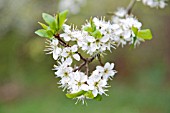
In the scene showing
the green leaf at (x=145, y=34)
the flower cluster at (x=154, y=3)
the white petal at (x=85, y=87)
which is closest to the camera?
the white petal at (x=85, y=87)

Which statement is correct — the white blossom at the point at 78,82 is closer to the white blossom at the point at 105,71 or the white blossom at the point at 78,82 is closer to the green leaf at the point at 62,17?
the white blossom at the point at 105,71

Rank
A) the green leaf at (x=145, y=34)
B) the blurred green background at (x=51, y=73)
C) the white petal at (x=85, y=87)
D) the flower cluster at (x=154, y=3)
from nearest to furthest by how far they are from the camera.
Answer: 1. the white petal at (x=85, y=87)
2. the green leaf at (x=145, y=34)
3. the flower cluster at (x=154, y=3)
4. the blurred green background at (x=51, y=73)

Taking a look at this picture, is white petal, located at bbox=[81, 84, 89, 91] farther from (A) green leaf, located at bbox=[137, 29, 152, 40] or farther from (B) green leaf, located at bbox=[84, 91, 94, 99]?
(A) green leaf, located at bbox=[137, 29, 152, 40]

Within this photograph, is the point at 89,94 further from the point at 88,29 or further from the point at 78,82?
the point at 88,29

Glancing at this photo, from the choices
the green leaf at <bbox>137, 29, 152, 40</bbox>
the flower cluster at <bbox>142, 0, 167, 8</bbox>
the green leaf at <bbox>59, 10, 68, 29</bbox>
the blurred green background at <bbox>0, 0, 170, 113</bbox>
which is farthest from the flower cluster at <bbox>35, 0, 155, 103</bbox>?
the blurred green background at <bbox>0, 0, 170, 113</bbox>

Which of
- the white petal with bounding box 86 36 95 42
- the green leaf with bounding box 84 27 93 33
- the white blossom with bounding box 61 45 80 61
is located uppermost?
the green leaf with bounding box 84 27 93 33

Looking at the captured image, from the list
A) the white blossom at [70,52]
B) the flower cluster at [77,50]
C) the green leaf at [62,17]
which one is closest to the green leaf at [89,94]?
the flower cluster at [77,50]

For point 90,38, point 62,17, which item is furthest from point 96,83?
point 62,17

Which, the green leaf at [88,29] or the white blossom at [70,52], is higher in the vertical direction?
the green leaf at [88,29]
